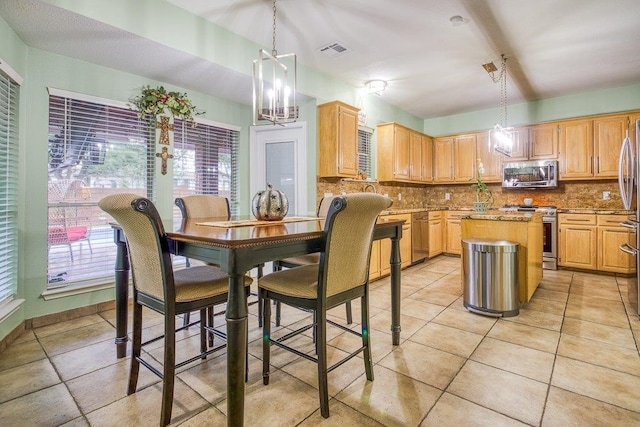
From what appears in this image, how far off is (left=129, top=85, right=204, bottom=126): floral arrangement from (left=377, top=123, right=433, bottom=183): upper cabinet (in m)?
2.94

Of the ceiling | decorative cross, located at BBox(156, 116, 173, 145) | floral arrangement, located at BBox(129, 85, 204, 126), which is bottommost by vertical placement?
decorative cross, located at BBox(156, 116, 173, 145)

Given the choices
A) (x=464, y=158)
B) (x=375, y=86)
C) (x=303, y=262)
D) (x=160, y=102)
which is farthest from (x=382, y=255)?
(x=160, y=102)

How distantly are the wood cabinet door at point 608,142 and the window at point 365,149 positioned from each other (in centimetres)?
329

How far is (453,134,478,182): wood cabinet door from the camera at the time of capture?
596 centimetres

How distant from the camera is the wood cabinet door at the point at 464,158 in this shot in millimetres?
5961

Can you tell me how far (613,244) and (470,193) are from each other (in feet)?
7.59

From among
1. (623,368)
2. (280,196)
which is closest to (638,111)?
(623,368)

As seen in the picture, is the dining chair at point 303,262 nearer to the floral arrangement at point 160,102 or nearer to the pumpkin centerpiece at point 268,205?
the pumpkin centerpiece at point 268,205

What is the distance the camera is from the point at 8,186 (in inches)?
101

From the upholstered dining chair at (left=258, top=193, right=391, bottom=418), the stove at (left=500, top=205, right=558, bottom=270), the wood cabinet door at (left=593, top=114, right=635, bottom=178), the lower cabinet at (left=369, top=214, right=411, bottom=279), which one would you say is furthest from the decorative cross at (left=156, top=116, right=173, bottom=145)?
the wood cabinet door at (left=593, top=114, right=635, bottom=178)

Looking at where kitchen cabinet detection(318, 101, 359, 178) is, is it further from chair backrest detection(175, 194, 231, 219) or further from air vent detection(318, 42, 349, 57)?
chair backrest detection(175, 194, 231, 219)

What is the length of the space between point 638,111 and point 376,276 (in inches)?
172

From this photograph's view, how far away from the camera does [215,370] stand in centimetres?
205

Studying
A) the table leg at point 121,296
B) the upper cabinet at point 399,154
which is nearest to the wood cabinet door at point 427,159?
the upper cabinet at point 399,154
